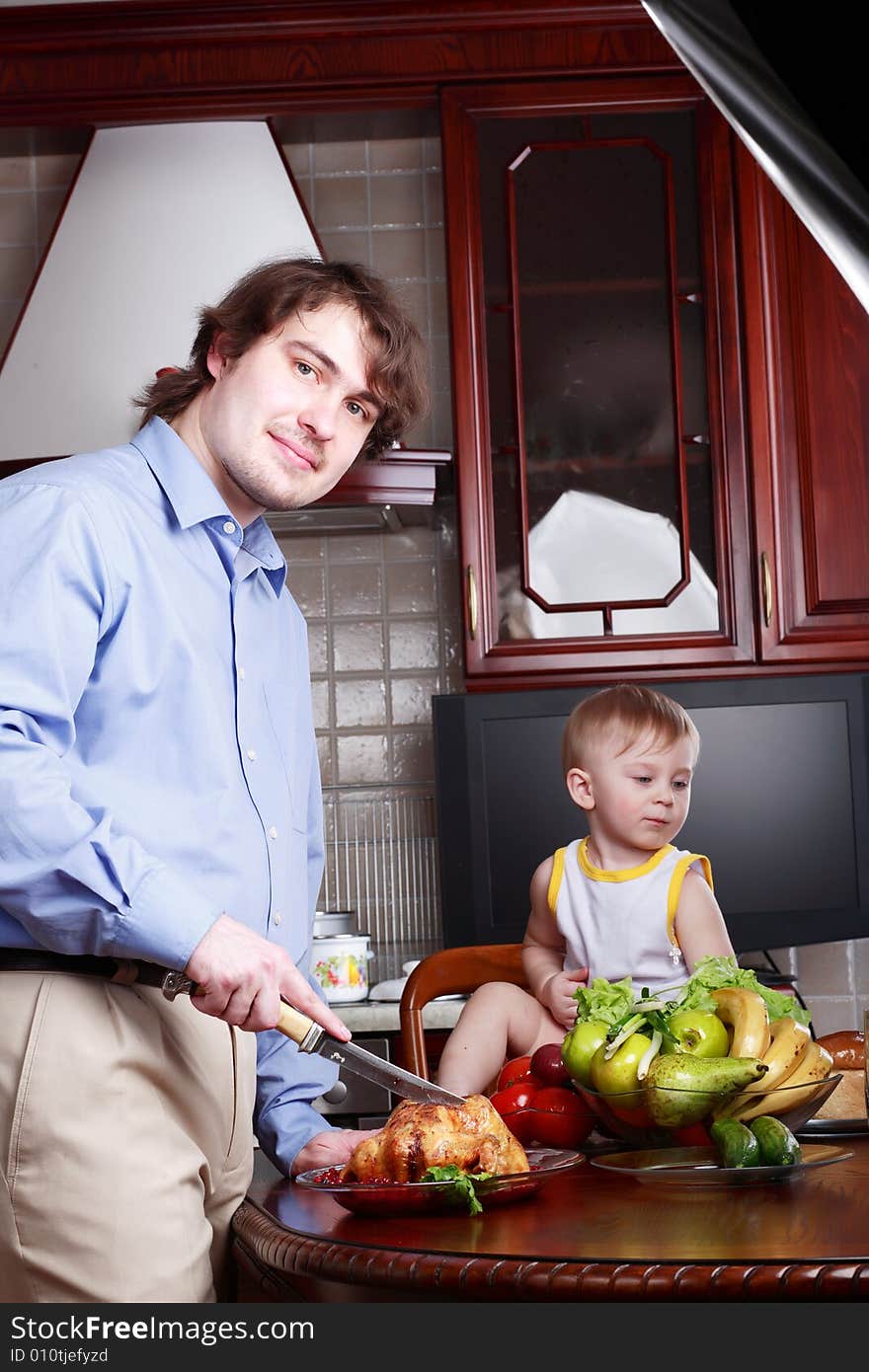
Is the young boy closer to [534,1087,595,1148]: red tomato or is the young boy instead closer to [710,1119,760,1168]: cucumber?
[534,1087,595,1148]: red tomato

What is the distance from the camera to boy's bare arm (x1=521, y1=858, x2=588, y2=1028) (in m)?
1.64

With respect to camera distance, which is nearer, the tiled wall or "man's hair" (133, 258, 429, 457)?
"man's hair" (133, 258, 429, 457)

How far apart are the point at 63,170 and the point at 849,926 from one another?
2389 millimetres

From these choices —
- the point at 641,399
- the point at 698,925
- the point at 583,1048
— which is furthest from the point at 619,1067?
the point at 641,399

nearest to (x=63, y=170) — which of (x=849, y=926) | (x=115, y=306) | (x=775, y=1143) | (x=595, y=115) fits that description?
(x=115, y=306)

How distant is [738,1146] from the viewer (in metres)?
0.85

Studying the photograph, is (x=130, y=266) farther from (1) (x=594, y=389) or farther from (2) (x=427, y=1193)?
(2) (x=427, y=1193)

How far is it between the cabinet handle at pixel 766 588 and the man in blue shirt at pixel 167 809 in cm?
148

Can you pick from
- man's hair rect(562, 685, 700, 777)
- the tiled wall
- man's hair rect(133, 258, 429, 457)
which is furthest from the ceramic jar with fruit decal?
man's hair rect(133, 258, 429, 457)

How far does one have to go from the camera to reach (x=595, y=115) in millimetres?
2736

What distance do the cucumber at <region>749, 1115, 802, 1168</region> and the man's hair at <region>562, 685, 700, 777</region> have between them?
111 cm

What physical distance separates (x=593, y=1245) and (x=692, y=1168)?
216 mm
